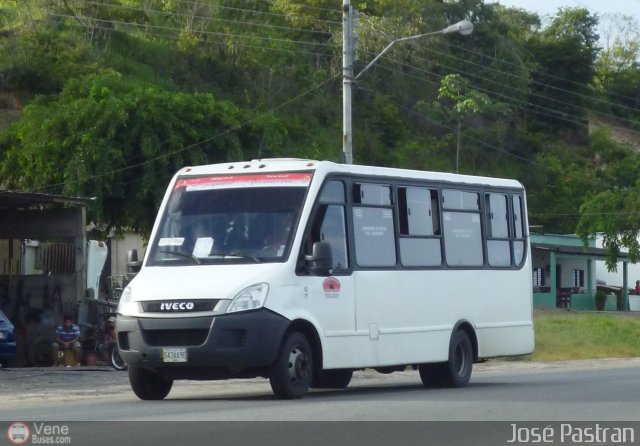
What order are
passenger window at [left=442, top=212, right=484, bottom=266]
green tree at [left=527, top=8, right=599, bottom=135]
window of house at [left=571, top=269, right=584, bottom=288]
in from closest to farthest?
1. passenger window at [left=442, top=212, right=484, bottom=266]
2. window of house at [left=571, top=269, right=584, bottom=288]
3. green tree at [left=527, top=8, right=599, bottom=135]

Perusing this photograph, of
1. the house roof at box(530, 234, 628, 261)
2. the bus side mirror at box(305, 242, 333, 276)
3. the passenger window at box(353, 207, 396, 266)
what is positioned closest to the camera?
the bus side mirror at box(305, 242, 333, 276)

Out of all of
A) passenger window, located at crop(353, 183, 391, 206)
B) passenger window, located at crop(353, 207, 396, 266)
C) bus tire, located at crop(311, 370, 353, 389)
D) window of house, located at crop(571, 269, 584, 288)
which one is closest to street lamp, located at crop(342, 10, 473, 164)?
bus tire, located at crop(311, 370, 353, 389)

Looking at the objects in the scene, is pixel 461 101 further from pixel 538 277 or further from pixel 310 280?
pixel 310 280

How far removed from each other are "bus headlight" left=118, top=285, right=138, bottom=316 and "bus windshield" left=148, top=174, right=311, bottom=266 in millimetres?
562

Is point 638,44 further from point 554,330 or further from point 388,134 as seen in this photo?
point 554,330

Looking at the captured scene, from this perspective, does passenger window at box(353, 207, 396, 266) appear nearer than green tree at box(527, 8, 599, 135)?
Yes

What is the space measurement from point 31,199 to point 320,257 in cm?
1135

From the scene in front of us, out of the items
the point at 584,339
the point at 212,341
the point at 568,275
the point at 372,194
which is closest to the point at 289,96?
the point at 568,275

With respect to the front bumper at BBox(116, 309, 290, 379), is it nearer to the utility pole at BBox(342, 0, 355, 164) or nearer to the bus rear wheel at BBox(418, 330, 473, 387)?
the bus rear wheel at BBox(418, 330, 473, 387)

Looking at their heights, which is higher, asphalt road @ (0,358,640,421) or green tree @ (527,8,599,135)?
green tree @ (527,8,599,135)

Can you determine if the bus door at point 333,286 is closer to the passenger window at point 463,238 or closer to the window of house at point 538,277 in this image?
the passenger window at point 463,238

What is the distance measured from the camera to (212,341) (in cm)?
1380

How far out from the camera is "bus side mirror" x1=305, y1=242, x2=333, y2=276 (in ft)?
47.8
